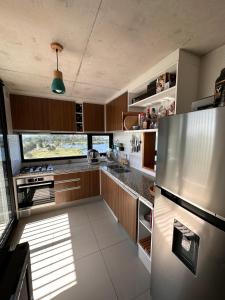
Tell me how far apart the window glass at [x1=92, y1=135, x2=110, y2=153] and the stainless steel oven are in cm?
130

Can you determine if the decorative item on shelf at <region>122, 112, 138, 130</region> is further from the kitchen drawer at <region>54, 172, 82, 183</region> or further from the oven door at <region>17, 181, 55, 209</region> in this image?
the oven door at <region>17, 181, 55, 209</region>

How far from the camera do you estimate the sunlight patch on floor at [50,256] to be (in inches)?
51.5

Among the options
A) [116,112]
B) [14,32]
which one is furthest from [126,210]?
[14,32]

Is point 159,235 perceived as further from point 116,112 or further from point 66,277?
point 116,112

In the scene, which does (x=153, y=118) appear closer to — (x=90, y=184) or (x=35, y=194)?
(x=90, y=184)

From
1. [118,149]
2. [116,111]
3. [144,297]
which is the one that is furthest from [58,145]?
[144,297]

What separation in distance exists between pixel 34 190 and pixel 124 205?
1.68 meters

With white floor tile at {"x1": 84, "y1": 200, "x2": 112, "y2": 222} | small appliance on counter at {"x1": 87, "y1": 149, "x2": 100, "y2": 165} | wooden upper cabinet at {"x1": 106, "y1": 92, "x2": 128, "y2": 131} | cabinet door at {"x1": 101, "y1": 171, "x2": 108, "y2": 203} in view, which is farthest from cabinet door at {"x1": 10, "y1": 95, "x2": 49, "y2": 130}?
white floor tile at {"x1": 84, "y1": 200, "x2": 112, "y2": 222}

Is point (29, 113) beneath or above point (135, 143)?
above

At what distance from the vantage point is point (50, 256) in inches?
64.4

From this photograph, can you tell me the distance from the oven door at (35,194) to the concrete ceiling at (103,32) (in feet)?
5.84

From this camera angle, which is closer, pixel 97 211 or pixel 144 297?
pixel 144 297

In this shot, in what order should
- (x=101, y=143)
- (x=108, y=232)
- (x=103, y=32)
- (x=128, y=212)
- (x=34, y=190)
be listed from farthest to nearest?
1. (x=101, y=143)
2. (x=34, y=190)
3. (x=108, y=232)
4. (x=128, y=212)
5. (x=103, y=32)

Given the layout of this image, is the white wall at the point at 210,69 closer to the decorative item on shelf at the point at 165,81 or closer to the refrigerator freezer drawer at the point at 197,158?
the decorative item on shelf at the point at 165,81
